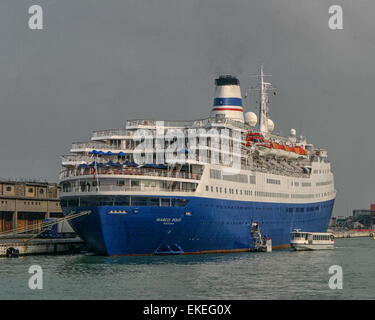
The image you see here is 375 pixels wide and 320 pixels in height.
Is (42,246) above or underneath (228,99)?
underneath

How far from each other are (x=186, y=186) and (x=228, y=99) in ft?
80.6

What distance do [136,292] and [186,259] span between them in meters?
19.5

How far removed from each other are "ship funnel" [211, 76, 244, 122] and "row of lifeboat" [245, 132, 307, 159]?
206 inches

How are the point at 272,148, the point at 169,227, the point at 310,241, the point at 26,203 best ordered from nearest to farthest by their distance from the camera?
the point at 169,227, the point at 310,241, the point at 272,148, the point at 26,203

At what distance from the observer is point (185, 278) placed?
47906 mm

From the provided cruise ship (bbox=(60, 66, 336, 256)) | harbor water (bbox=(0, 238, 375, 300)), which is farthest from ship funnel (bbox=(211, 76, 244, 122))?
harbor water (bbox=(0, 238, 375, 300))

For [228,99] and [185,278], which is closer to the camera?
[185,278]

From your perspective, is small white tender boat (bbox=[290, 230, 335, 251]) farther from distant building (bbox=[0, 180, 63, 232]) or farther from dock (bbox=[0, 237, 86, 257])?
distant building (bbox=[0, 180, 63, 232])

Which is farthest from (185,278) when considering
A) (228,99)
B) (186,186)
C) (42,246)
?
(228,99)

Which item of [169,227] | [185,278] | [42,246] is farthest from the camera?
[42,246]

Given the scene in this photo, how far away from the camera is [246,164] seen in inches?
3044

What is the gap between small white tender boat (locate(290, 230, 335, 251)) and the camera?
81.0m

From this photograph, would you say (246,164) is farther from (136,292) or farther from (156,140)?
(136,292)

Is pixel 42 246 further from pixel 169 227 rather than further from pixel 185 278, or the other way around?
pixel 185 278
